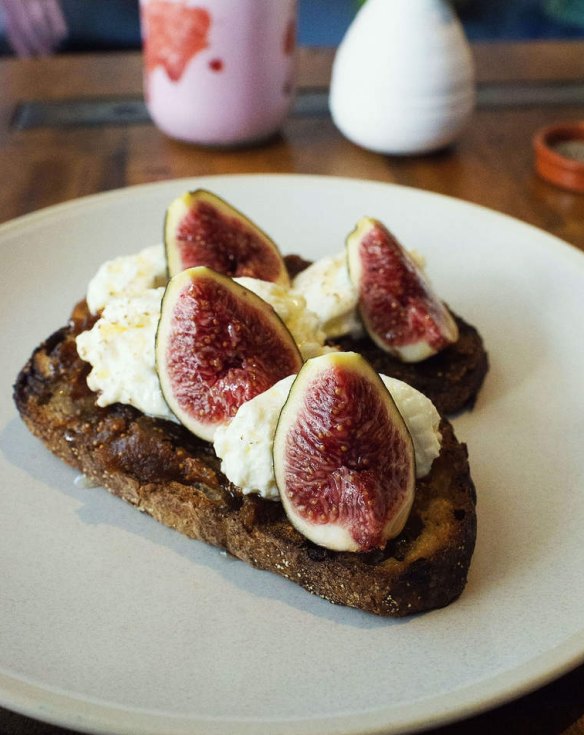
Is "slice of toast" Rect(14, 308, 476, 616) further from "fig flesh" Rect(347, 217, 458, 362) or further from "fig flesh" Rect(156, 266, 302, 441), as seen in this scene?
"fig flesh" Rect(347, 217, 458, 362)

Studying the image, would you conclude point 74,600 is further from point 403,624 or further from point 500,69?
point 500,69

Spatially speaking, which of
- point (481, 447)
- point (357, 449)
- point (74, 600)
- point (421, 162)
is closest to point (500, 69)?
point (421, 162)

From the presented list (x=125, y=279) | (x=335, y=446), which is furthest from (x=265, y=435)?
(x=125, y=279)

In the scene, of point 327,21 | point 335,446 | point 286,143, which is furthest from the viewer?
point 327,21

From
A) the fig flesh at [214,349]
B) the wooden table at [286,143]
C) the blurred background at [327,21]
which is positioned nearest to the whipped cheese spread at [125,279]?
the fig flesh at [214,349]

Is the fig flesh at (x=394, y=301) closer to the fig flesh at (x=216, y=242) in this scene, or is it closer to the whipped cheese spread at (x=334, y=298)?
the whipped cheese spread at (x=334, y=298)

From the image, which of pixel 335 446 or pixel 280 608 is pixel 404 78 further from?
pixel 280 608

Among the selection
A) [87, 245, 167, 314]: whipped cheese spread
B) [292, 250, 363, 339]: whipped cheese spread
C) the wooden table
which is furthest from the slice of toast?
the wooden table
